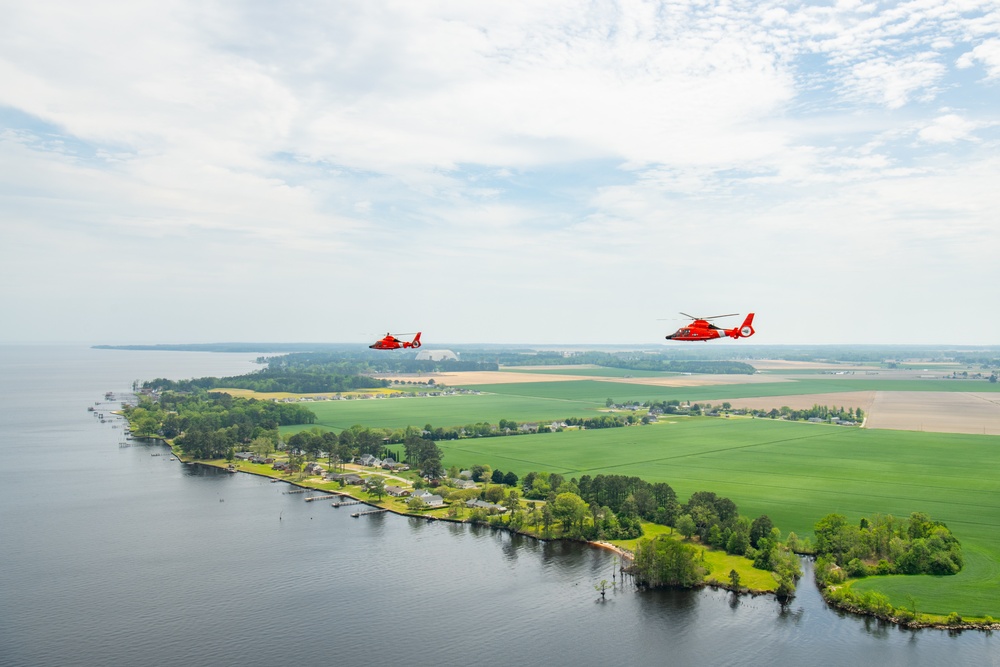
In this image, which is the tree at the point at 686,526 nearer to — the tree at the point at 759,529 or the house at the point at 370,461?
the tree at the point at 759,529

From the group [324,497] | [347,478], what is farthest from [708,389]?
[324,497]

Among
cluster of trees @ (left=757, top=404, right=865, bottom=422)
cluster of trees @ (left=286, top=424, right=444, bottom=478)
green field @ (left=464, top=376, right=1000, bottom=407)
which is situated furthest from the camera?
green field @ (left=464, top=376, right=1000, bottom=407)

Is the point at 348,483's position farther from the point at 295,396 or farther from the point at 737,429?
the point at 295,396

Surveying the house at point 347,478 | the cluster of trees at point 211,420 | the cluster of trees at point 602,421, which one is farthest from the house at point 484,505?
the cluster of trees at point 602,421

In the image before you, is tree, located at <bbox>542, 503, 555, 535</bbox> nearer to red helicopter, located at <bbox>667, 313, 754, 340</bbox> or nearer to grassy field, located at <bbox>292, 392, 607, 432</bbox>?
red helicopter, located at <bbox>667, 313, 754, 340</bbox>

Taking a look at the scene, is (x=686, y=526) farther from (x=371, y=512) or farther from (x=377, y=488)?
(x=377, y=488)

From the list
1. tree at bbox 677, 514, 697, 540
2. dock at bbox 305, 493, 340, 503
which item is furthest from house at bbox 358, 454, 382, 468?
tree at bbox 677, 514, 697, 540
